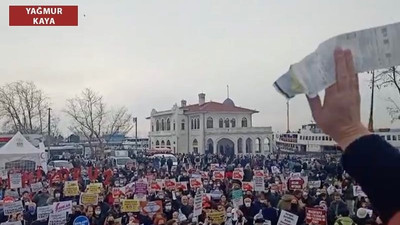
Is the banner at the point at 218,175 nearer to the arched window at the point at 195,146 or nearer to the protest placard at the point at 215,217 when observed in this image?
the protest placard at the point at 215,217

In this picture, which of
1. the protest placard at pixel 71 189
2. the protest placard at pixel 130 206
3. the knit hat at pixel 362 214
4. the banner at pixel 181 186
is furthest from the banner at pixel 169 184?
the knit hat at pixel 362 214

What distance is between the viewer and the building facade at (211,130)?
77500 mm

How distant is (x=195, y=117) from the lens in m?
82.1

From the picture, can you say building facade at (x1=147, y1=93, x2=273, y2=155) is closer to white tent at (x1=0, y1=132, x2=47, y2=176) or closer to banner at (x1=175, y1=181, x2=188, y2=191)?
white tent at (x1=0, y1=132, x2=47, y2=176)

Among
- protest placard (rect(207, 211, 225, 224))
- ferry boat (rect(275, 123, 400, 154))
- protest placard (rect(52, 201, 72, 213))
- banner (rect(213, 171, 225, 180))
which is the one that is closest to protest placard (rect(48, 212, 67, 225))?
protest placard (rect(52, 201, 72, 213))

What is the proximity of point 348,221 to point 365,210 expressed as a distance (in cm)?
83

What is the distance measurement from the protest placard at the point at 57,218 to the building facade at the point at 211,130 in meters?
62.1

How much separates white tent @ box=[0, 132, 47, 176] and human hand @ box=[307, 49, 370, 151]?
27072 mm

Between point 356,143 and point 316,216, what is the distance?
9220 mm

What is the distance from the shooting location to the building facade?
254 ft

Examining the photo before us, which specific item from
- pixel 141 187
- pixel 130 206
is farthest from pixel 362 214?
pixel 141 187

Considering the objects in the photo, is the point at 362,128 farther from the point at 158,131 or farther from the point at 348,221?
the point at 158,131

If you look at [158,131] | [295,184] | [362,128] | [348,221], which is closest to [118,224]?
[348,221]

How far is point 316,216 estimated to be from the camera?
10.2 meters
